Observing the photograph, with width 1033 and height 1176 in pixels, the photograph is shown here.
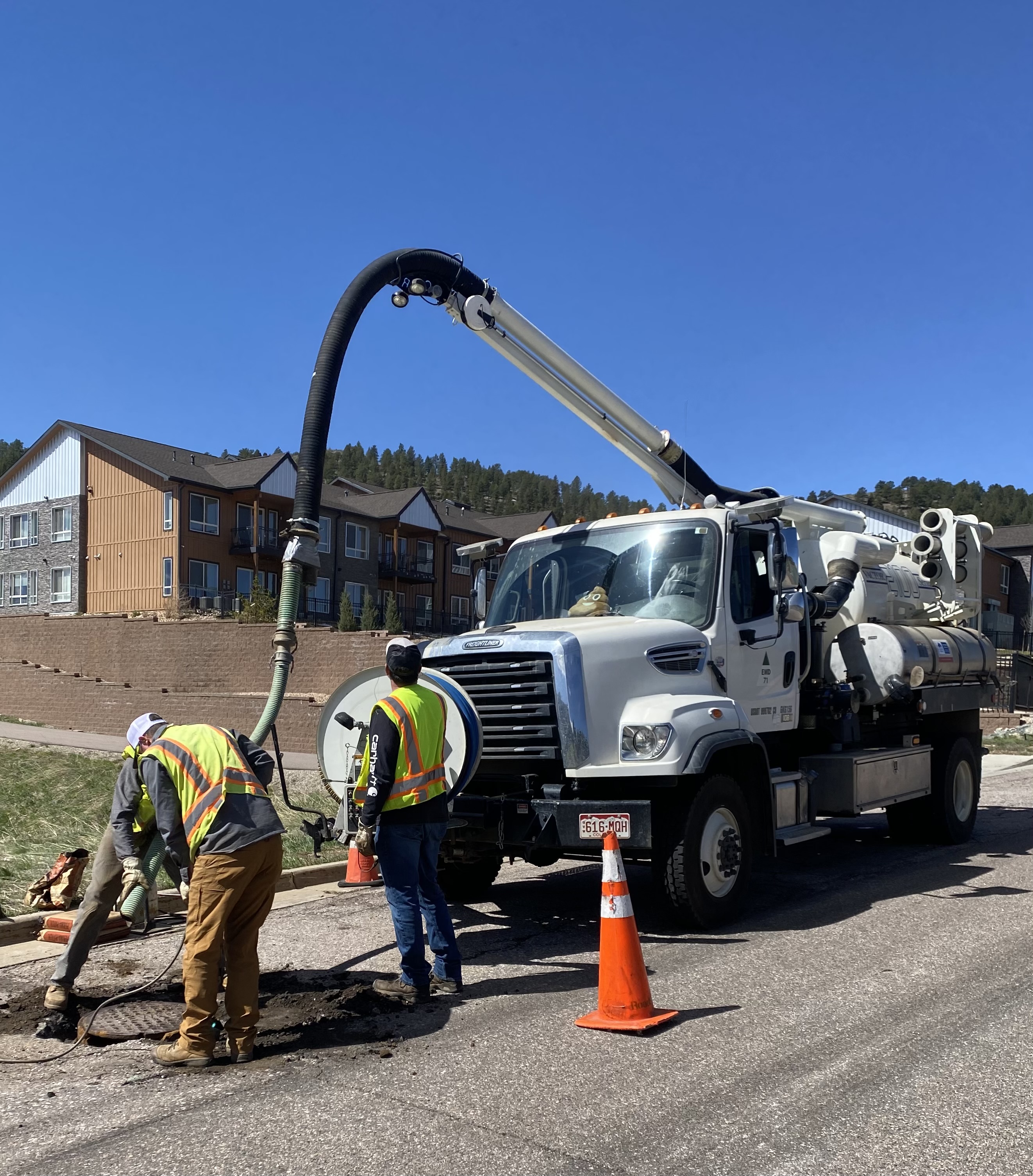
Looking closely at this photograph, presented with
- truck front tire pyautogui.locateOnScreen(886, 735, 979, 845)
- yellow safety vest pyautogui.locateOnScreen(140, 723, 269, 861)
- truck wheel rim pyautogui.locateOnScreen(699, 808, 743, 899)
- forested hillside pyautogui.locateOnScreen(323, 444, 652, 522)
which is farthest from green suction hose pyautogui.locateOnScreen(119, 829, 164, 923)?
forested hillside pyautogui.locateOnScreen(323, 444, 652, 522)

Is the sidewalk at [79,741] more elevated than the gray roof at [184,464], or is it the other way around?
the gray roof at [184,464]

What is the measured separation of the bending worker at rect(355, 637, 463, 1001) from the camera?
6160mm

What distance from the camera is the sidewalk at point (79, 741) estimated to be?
67.7 feet

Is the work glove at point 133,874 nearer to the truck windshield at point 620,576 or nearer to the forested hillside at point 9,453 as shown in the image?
the truck windshield at point 620,576

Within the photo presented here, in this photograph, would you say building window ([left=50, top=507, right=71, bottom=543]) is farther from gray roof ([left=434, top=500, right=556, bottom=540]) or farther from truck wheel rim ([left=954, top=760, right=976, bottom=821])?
truck wheel rim ([left=954, top=760, right=976, bottom=821])

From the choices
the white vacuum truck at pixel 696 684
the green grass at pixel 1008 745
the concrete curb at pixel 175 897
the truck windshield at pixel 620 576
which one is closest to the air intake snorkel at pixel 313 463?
the white vacuum truck at pixel 696 684

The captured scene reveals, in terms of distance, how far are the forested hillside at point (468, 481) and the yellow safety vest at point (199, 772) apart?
431 ft

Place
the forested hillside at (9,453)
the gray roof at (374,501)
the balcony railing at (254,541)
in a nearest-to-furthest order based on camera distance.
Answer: the balcony railing at (254,541) < the gray roof at (374,501) < the forested hillside at (9,453)

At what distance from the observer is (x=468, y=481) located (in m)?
159

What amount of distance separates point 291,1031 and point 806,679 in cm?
587

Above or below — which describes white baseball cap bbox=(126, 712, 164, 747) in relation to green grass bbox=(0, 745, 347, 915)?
above

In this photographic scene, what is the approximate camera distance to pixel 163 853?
20.4 feet

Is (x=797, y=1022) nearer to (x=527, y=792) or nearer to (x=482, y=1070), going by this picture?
(x=482, y=1070)

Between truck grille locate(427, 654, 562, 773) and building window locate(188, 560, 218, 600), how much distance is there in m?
41.8
